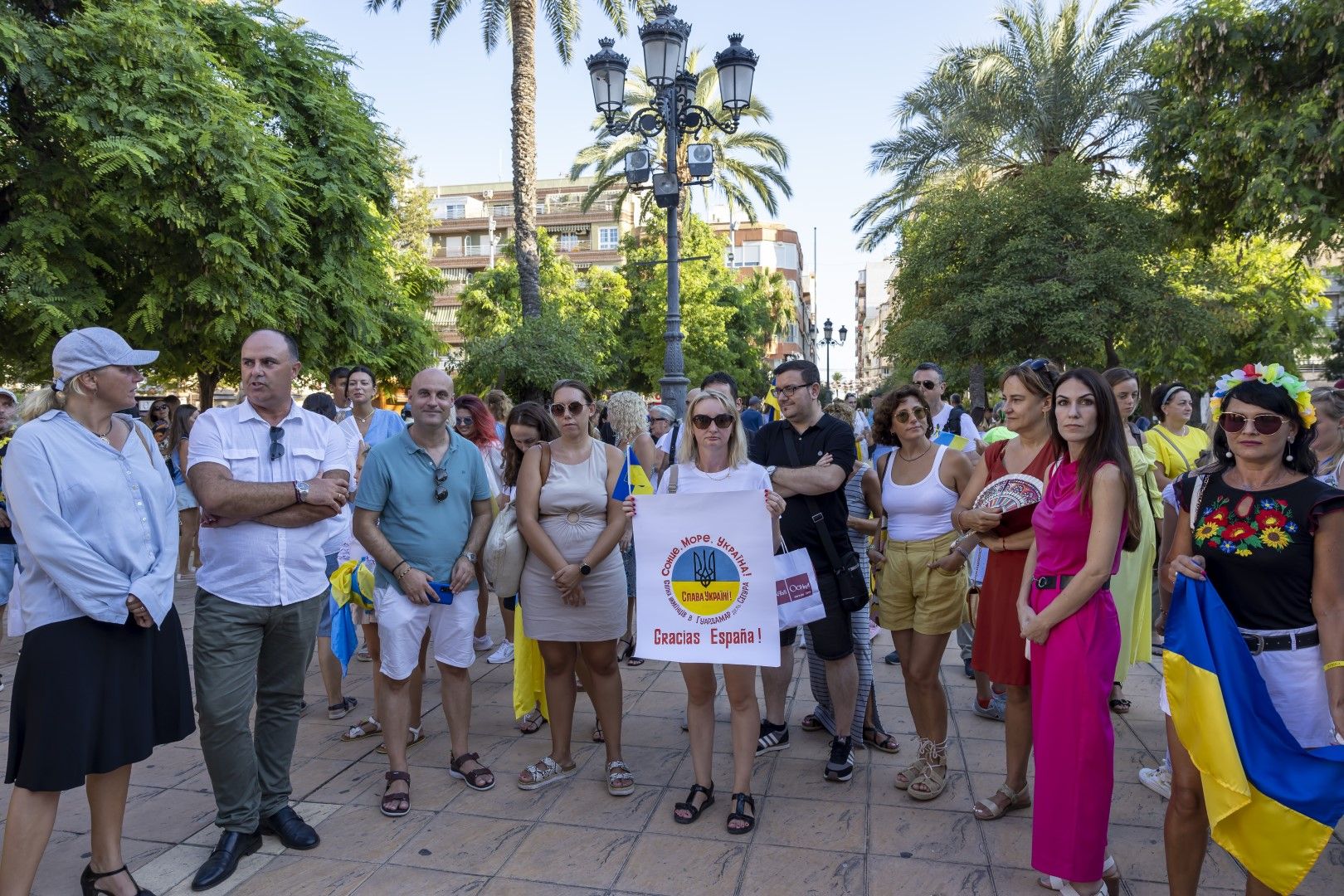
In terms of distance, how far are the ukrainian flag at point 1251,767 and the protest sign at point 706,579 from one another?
1606 mm

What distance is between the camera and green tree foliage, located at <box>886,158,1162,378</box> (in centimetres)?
1923

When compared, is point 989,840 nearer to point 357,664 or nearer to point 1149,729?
point 1149,729

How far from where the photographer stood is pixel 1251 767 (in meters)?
2.73

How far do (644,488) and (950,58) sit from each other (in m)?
22.2

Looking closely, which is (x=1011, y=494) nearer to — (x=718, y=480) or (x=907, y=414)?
(x=907, y=414)

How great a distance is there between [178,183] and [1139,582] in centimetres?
1261

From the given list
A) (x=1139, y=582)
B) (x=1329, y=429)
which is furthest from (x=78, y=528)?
(x=1329, y=429)

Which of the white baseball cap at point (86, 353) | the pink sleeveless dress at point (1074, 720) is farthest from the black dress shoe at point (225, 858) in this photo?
the pink sleeveless dress at point (1074, 720)

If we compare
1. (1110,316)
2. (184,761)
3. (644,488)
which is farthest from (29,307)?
(1110,316)

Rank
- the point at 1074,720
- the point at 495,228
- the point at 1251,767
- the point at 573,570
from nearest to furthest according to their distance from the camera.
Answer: the point at 1251,767 < the point at 1074,720 < the point at 573,570 < the point at 495,228

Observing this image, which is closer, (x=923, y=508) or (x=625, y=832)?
(x=625, y=832)

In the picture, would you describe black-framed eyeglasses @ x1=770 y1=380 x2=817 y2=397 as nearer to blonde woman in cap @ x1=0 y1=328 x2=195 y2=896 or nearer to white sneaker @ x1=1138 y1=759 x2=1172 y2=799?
white sneaker @ x1=1138 y1=759 x2=1172 y2=799

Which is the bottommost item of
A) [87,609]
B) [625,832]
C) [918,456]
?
[625,832]

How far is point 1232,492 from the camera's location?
9.53 ft
